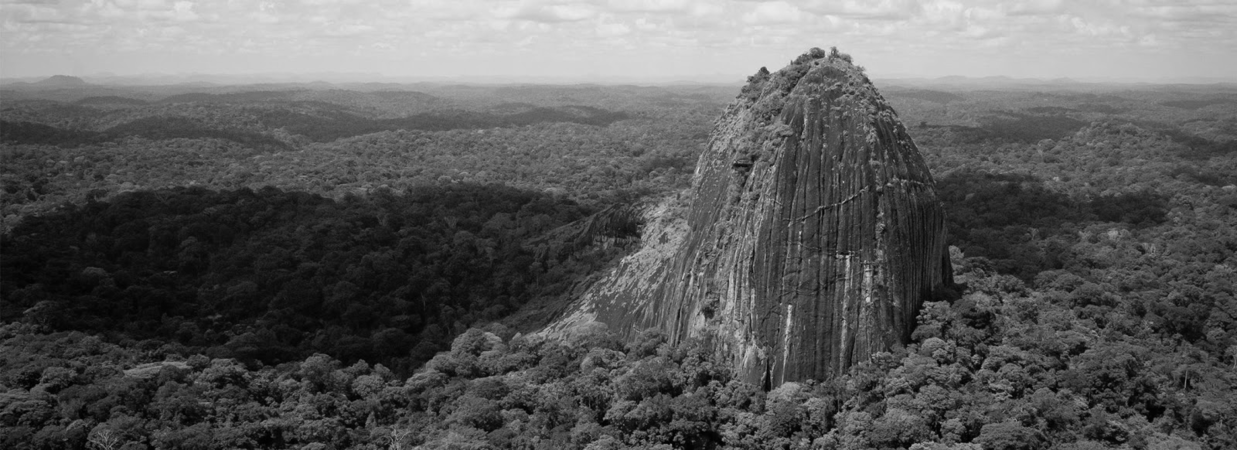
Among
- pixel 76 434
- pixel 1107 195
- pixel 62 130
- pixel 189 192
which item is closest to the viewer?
pixel 76 434

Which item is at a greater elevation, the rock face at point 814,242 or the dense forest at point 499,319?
the rock face at point 814,242

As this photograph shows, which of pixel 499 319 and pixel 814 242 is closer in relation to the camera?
pixel 814 242

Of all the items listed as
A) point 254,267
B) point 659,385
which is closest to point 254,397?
point 659,385

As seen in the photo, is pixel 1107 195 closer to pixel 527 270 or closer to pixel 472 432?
pixel 527 270

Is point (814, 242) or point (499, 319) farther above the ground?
point (814, 242)

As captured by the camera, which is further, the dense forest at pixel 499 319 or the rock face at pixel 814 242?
the rock face at pixel 814 242
